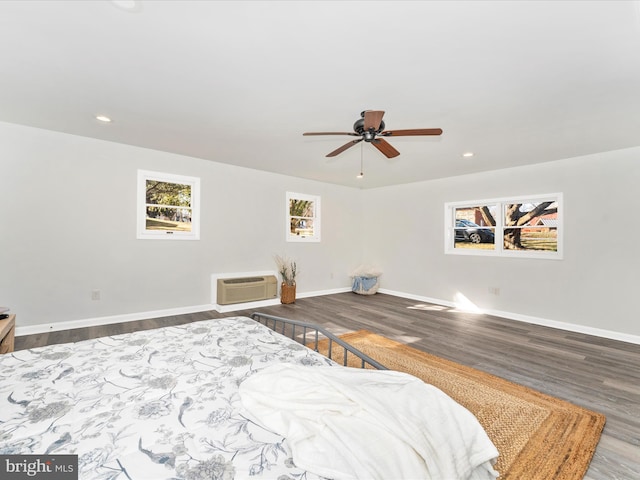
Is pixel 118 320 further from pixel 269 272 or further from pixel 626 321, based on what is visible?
pixel 626 321

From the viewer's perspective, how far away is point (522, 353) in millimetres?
3389

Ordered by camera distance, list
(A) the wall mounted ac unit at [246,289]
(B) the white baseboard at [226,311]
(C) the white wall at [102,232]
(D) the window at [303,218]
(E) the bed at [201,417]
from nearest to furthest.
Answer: (E) the bed at [201,417] < (C) the white wall at [102,232] < (B) the white baseboard at [226,311] < (A) the wall mounted ac unit at [246,289] < (D) the window at [303,218]

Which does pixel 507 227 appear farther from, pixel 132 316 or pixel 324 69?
pixel 132 316

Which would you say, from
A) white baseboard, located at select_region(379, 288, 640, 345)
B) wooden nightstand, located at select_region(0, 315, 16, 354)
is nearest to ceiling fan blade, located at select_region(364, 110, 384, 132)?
wooden nightstand, located at select_region(0, 315, 16, 354)

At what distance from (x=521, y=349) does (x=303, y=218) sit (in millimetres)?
4415

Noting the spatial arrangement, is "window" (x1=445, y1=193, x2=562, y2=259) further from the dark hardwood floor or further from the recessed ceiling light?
the recessed ceiling light

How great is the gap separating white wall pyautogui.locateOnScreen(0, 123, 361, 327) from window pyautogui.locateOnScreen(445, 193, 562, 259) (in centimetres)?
351

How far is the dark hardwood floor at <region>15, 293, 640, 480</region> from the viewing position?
204 cm

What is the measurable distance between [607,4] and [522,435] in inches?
105

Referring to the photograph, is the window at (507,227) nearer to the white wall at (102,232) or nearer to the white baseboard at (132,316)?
the white wall at (102,232)

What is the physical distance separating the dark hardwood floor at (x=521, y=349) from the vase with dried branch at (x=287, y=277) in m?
0.22

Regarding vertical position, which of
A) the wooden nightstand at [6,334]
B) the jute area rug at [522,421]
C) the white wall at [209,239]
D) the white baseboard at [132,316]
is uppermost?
the white wall at [209,239]

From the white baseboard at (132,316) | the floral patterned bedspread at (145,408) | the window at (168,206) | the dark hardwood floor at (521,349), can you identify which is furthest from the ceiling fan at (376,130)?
the white baseboard at (132,316)

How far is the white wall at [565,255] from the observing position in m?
3.92
